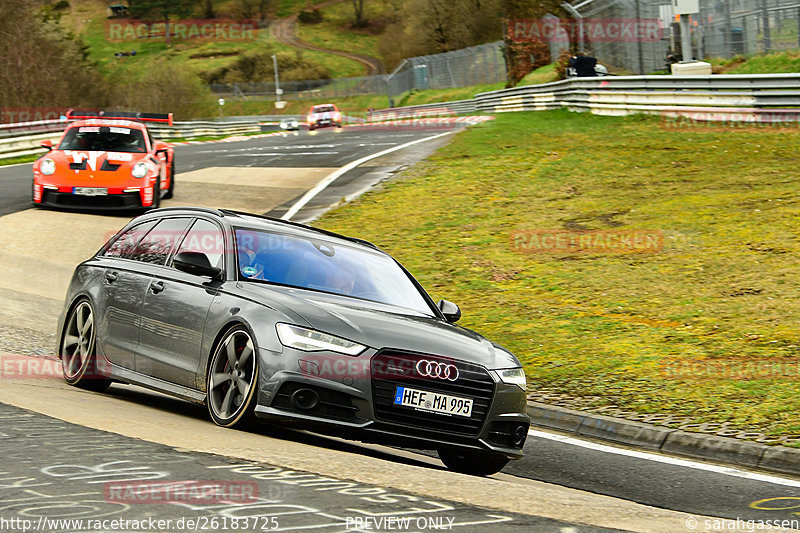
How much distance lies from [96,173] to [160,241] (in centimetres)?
1059

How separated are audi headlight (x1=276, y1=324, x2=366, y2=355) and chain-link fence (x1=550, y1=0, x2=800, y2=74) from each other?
22429 millimetres

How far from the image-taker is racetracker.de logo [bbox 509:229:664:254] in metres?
15.9

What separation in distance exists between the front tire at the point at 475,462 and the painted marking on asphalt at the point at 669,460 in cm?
130

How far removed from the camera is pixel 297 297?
702 centimetres

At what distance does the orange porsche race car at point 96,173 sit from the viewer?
18.4m

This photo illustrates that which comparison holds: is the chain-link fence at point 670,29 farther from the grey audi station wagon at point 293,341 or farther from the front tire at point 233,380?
the front tire at point 233,380

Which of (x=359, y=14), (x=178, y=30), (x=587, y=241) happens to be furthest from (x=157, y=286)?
(x=359, y=14)

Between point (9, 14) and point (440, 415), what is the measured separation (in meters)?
52.0

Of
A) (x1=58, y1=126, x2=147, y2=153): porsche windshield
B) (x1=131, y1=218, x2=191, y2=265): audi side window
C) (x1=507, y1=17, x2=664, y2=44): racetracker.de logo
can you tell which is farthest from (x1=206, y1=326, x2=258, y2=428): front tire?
(x1=507, y1=17, x2=664, y2=44): racetracker.de logo

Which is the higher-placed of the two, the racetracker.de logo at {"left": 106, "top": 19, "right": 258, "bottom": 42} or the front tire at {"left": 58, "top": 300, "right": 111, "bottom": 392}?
the racetracker.de logo at {"left": 106, "top": 19, "right": 258, "bottom": 42}

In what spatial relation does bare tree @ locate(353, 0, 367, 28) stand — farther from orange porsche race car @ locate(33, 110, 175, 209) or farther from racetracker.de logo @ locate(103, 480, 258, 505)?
racetracker.de logo @ locate(103, 480, 258, 505)

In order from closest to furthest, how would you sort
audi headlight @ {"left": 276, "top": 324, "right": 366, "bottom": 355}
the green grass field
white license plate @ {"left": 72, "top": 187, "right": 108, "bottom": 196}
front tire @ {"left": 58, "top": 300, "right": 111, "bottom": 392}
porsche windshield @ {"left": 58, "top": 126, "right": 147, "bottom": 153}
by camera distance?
audi headlight @ {"left": 276, "top": 324, "right": 366, "bottom": 355}, front tire @ {"left": 58, "top": 300, "right": 111, "bottom": 392}, the green grass field, white license plate @ {"left": 72, "top": 187, "right": 108, "bottom": 196}, porsche windshield @ {"left": 58, "top": 126, "right": 147, "bottom": 153}

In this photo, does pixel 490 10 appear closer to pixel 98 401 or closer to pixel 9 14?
pixel 9 14

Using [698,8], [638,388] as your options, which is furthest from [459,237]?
[698,8]
